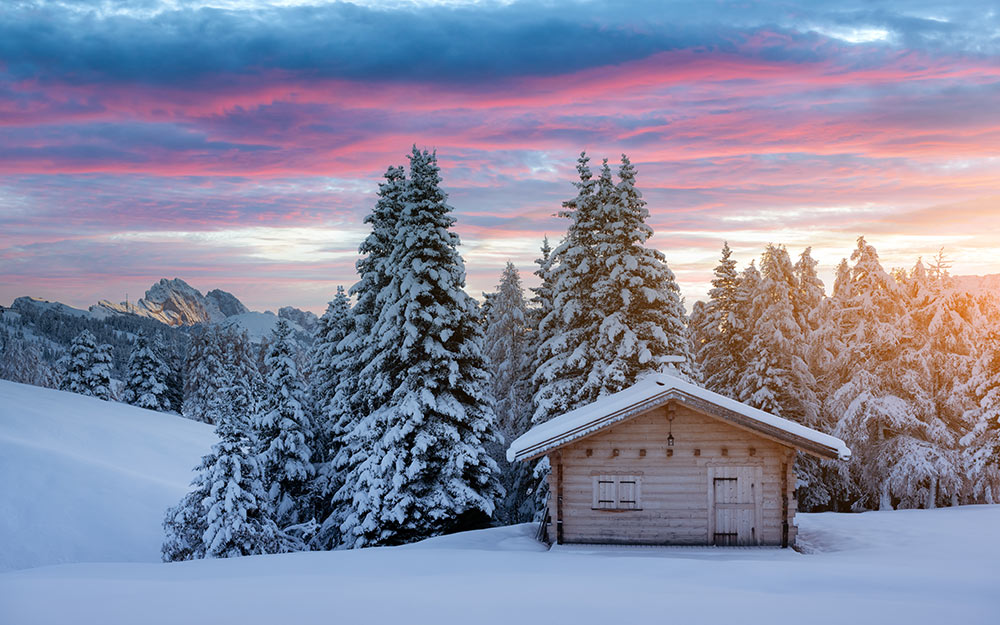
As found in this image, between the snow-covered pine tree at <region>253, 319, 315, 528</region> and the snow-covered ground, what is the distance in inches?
280

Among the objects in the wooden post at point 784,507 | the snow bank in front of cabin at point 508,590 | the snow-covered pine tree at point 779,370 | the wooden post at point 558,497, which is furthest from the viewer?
the snow-covered pine tree at point 779,370

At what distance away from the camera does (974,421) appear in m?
31.2

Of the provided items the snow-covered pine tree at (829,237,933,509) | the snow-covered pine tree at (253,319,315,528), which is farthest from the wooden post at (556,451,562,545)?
the snow-covered pine tree at (829,237,933,509)

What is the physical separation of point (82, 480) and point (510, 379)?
22.2 metres

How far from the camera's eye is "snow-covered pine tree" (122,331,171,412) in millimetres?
63375

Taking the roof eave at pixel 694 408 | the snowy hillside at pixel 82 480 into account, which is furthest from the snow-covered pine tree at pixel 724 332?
the snowy hillside at pixel 82 480

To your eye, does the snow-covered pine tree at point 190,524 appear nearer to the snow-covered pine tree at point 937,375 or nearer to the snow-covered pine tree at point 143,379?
the snow-covered pine tree at point 937,375

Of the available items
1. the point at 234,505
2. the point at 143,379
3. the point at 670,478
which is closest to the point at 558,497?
the point at 670,478

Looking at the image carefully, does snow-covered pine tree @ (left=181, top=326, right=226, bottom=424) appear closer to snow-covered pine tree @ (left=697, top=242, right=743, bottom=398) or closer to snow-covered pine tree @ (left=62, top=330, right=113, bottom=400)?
snow-covered pine tree @ (left=62, top=330, right=113, bottom=400)

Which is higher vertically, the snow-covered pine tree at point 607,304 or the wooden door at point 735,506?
the snow-covered pine tree at point 607,304

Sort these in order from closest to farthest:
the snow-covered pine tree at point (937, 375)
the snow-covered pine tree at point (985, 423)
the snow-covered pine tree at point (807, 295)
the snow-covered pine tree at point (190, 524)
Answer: the snow-covered pine tree at point (190, 524)
the snow-covered pine tree at point (985, 423)
the snow-covered pine tree at point (937, 375)
the snow-covered pine tree at point (807, 295)

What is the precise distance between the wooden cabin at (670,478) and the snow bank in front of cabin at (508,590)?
2171mm

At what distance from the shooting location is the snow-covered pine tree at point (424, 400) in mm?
25469

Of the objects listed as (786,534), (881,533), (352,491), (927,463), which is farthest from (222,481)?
(927,463)
